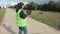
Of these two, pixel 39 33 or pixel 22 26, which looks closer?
pixel 22 26

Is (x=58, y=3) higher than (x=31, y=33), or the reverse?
(x=31, y=33)

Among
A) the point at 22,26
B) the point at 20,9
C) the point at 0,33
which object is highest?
the point at 20,9

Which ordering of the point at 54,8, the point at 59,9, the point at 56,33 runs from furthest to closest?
1. the point at 54,8
2. the point at 59,9
3. the point at 56,33

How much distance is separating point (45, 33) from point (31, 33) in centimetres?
81

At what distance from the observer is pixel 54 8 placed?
2308 inches

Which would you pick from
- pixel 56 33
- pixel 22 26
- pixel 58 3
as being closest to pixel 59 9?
pixel 58 3

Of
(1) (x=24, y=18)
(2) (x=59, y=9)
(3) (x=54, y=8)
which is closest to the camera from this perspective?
(1) (x=24, y=18)

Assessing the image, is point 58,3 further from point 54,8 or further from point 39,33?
point 39,33

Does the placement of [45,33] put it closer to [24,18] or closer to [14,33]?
[14,33]

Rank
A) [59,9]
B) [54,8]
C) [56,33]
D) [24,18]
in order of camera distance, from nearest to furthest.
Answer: [24,18] < [56,33] < [59,9] < [54,8]

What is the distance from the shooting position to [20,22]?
798 cm

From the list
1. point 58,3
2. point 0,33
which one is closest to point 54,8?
point 58,3

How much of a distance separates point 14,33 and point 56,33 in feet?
7.91

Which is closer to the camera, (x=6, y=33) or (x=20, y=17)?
(x=20, y=17)
